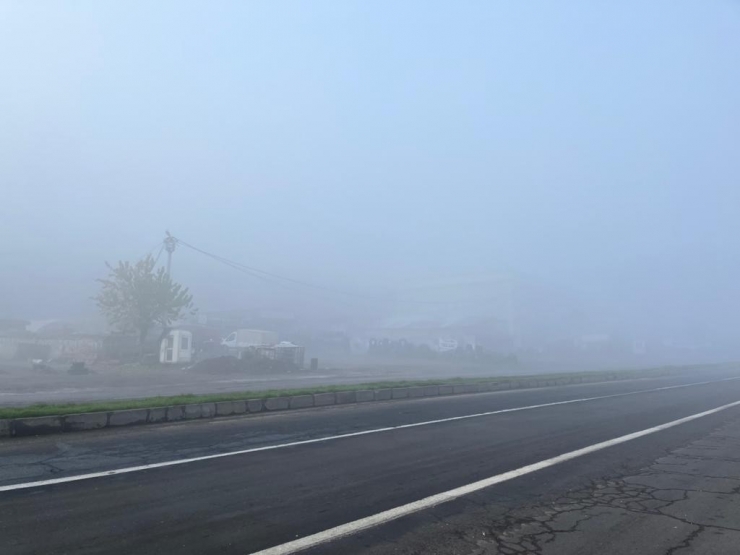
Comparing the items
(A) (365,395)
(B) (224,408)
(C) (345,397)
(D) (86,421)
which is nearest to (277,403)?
(B) (224,408)

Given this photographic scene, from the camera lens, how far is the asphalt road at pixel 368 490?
5.54m

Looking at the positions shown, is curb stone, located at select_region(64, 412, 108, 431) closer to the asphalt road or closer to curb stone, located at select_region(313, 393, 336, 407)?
the asphalt road

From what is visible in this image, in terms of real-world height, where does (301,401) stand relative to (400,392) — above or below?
below

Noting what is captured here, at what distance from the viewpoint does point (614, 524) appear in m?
6.30

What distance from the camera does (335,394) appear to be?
17703 millimetres

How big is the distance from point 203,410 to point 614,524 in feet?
32.1

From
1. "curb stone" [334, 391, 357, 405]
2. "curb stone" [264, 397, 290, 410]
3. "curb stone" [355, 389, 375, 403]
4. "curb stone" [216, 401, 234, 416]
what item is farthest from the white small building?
"curb stone" [216, 401, 234, 416]

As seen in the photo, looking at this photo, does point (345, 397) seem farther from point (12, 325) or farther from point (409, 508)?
point (12, 325)

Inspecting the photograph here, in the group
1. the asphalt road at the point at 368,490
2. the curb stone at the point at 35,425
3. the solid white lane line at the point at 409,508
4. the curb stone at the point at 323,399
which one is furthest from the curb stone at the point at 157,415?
the solid white lane line at the point at 409,508

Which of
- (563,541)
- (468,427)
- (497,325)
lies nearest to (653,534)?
(563,541)

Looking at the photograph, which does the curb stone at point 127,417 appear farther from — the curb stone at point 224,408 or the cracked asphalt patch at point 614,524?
the cracked asphalt patch at point 614,524

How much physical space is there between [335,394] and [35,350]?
1490 inches

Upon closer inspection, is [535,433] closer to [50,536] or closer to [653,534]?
[653,534]

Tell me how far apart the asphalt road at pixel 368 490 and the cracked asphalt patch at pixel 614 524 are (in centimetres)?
3
